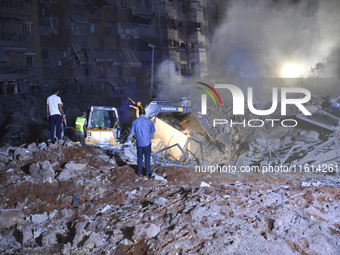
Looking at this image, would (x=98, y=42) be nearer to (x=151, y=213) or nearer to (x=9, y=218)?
(x=9, y=218)

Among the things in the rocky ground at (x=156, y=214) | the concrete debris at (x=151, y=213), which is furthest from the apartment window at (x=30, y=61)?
the rocky ground at (x=156, y=214)

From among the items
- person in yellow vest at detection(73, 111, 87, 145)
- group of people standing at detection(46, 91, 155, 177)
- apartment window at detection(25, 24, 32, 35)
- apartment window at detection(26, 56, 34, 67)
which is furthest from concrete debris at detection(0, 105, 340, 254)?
apartment window at detection(25, 24, 32, 35)

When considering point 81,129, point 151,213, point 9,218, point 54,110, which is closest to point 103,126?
point 81,129

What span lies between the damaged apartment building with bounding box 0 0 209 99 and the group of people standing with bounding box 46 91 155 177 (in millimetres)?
15885

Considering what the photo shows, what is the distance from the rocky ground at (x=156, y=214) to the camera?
3.66 meters

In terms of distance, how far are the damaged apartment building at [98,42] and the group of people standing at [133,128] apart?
1588cm

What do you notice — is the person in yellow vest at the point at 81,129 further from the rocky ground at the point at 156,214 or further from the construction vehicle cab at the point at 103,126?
the rocky ground at the point at 156,214

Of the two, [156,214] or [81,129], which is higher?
[81,129]

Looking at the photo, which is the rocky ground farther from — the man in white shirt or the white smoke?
the white smoke

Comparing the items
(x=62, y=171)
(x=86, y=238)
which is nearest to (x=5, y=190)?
(x=62, y=171)

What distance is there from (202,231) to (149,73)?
28.0 m

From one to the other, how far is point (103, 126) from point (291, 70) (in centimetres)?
2317

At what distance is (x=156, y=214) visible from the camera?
14.7ft

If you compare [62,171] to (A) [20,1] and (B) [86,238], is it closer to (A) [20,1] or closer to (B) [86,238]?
(B) [86,238]
